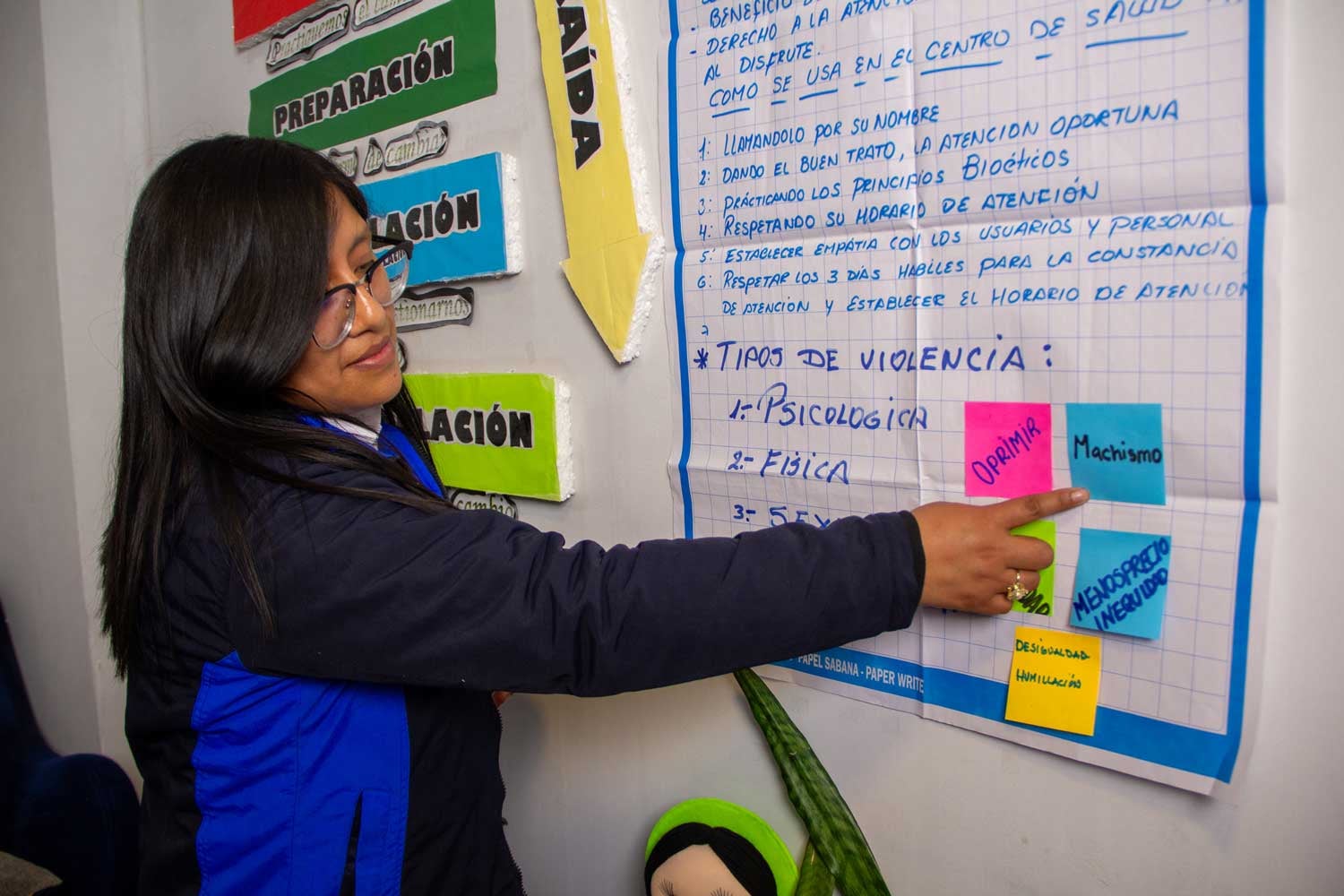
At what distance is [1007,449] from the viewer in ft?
1.90

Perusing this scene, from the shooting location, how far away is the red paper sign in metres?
1.02

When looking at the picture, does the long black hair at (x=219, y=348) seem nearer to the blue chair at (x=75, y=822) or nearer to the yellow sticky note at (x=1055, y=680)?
the yellow sticky note at (x=1055, y=680)

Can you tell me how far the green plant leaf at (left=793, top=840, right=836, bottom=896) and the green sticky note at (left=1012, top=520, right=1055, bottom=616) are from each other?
33cm

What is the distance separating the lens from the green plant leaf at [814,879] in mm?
712

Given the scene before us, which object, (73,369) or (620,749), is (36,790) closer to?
(73,369)

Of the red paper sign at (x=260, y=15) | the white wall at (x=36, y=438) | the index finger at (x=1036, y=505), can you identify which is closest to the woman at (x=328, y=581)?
the index finger at (x=1036, y=505)

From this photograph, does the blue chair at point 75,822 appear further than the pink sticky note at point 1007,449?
Yes

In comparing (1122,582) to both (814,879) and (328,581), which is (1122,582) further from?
(328,581)

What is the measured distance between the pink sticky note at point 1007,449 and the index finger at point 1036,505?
0.09 feet

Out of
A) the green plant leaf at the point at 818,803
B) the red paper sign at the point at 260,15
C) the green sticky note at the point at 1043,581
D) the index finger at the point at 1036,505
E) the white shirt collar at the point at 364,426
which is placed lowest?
the green plant leaf at the point at 818,803

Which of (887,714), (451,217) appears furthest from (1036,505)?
(451,217)

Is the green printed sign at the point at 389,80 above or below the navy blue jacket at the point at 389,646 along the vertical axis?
above

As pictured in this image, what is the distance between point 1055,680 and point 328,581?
1.78 ft

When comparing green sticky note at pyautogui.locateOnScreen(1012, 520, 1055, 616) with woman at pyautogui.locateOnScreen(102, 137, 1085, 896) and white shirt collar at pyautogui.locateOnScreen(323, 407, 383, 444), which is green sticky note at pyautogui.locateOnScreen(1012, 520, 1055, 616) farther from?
white shirt collar at pyautogui.locateOnScreen(323, 407, 383, 444)
